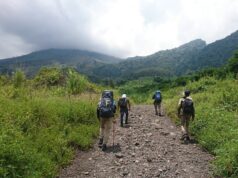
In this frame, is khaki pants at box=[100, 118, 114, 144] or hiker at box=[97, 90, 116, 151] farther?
khaki pants at box=[100, 118, 114, 144]

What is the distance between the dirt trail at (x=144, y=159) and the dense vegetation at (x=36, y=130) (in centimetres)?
62

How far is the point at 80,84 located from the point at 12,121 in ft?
51.8

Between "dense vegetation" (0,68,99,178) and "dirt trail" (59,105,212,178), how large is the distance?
2.03ft

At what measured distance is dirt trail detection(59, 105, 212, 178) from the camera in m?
10.5

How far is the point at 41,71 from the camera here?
40062 mm

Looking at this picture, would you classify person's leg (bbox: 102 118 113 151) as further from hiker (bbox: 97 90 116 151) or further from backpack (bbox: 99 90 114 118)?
backpack (bbox: 99 90 114 118)

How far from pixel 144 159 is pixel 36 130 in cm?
378

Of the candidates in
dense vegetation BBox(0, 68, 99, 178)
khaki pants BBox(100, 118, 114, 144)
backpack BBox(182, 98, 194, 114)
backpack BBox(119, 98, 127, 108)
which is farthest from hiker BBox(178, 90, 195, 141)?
backpack BBox(119, 98, 127, 108)

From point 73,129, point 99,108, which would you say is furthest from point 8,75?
point 99,108

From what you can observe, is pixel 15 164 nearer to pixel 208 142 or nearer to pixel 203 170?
pixel 203 170

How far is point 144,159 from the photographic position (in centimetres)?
1173

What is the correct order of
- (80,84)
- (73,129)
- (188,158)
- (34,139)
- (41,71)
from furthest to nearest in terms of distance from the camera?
(41,71) < (80,84) < (73,129) < (188,158) < (34,139)

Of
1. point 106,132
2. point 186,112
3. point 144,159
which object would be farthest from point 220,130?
point 106,132

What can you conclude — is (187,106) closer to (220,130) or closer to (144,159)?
(220,130)
